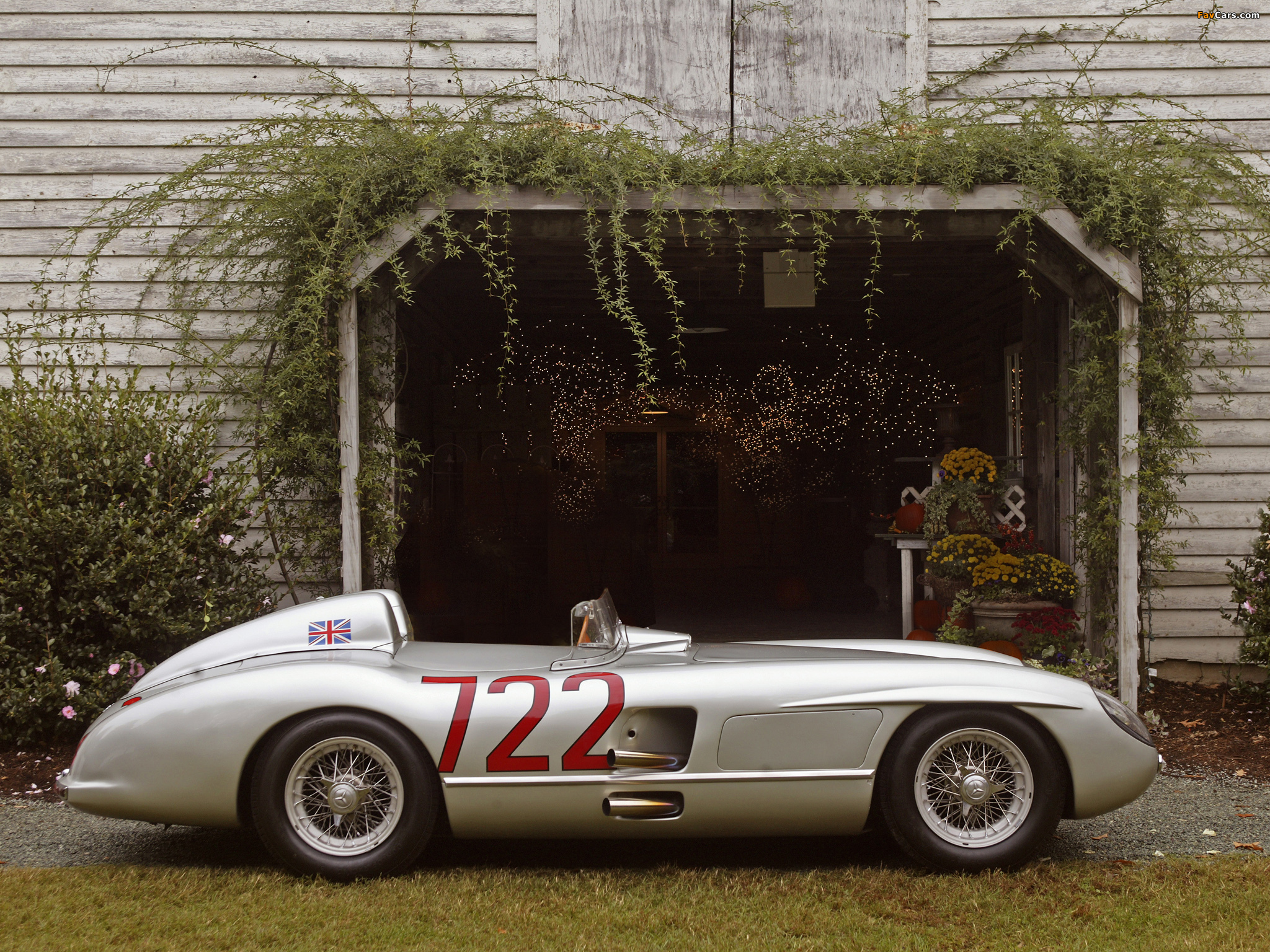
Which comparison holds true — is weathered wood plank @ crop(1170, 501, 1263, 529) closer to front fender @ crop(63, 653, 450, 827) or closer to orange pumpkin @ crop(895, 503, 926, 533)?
orange pumpkin @ crop(895, 503, 926, 533)

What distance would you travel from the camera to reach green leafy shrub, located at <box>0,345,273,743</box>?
4469mm

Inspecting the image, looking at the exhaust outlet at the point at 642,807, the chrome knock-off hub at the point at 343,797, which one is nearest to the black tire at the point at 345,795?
the chrome knock-off hub at the point at 343,797

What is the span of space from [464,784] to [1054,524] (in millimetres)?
4577

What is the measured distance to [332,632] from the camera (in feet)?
10.8

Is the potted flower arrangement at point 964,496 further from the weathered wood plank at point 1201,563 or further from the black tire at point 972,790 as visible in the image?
the black tire at point 972,790

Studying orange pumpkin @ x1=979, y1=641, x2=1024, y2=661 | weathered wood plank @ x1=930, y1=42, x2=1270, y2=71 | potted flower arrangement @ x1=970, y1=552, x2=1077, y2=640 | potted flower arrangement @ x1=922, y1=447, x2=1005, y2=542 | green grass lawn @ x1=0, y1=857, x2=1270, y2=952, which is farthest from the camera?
potted flower arrangement @ x1=922, y1=447, x2=1005, y2=542

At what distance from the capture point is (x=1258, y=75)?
19.3 ft

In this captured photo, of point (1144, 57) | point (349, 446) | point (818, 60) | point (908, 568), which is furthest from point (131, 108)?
point (1144, 57)

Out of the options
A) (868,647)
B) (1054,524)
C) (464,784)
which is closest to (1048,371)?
(1054,524)

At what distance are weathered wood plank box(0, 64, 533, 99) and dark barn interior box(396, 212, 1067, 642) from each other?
3.60 feet

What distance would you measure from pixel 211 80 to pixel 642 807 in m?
5.08

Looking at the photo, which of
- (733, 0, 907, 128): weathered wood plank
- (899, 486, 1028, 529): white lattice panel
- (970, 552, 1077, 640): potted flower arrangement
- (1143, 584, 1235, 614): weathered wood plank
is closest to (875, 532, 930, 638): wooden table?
(899, 486, 1028, 529): white lattice panel

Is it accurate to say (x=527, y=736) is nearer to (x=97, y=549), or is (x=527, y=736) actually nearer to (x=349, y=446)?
(x=349, y=446)

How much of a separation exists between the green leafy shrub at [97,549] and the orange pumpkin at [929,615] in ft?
14.4
